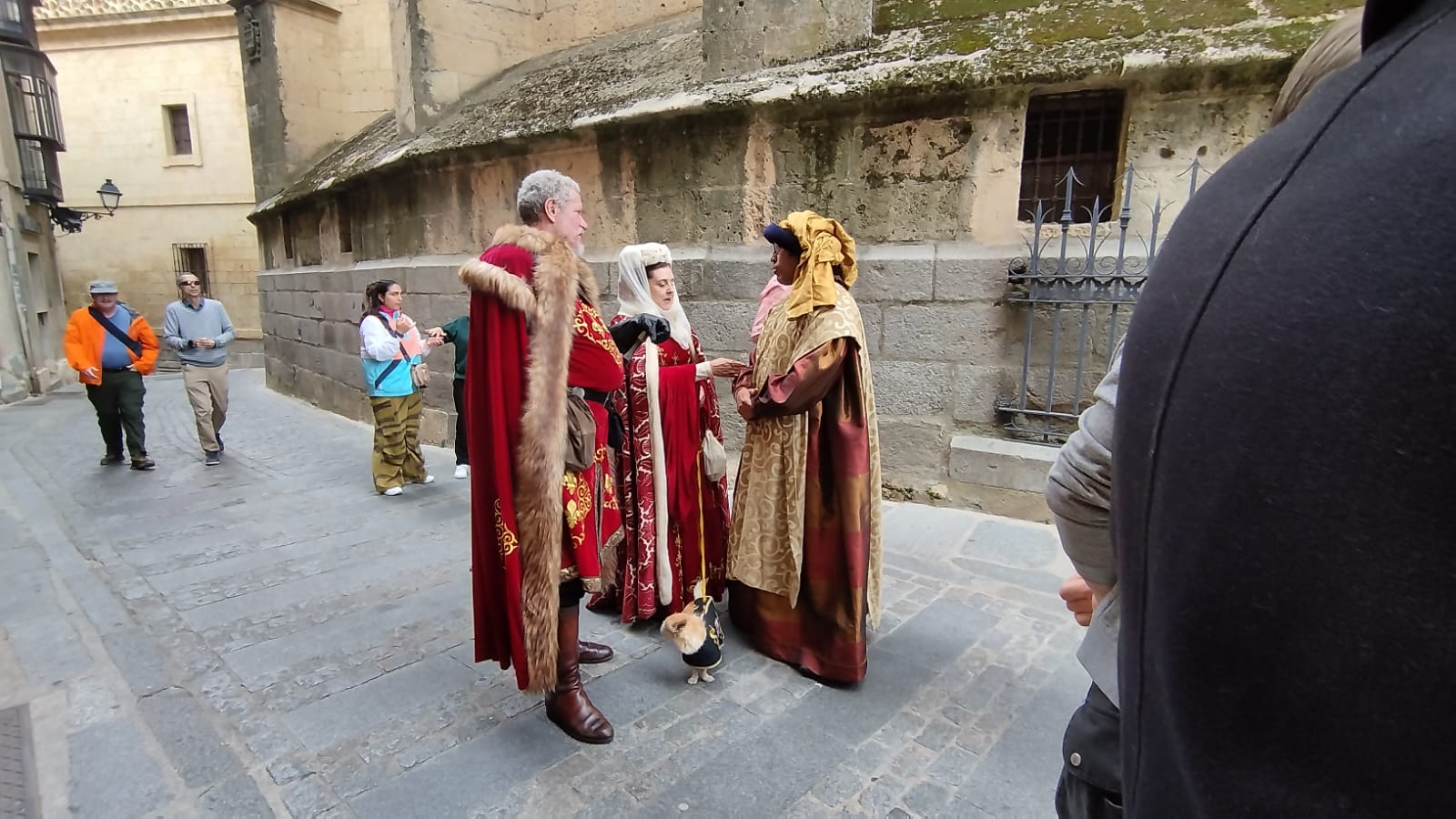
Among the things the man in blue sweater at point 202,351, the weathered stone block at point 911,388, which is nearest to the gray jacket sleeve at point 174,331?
the man in blue sweater at point 202,351

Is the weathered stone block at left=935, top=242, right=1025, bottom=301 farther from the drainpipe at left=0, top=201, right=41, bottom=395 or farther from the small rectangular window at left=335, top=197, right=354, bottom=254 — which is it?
the drainpipe at left=0, top=201, right=41, bottom=395

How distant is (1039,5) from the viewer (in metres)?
4.70

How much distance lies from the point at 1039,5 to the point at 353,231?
8.23 meters

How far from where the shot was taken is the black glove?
277 centimetres

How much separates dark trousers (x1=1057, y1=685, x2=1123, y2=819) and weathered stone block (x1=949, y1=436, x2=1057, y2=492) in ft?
11.1

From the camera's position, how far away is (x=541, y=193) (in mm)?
2447

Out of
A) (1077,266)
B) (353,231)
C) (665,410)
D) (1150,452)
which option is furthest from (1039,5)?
(353,231)

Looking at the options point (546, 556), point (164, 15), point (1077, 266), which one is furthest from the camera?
point (164, 15)

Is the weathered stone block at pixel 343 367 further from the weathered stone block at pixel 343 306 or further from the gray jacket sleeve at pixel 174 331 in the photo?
the gray jacket sleeve at pixel 174 331

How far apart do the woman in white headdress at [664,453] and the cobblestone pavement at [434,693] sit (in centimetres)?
33

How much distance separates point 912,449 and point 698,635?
2.72 m

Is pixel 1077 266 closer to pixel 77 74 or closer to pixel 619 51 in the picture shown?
pixel 619 51

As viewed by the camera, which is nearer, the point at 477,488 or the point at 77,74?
the point at 477,488

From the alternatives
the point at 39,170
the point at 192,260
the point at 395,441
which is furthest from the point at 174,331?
the point at 192,260
